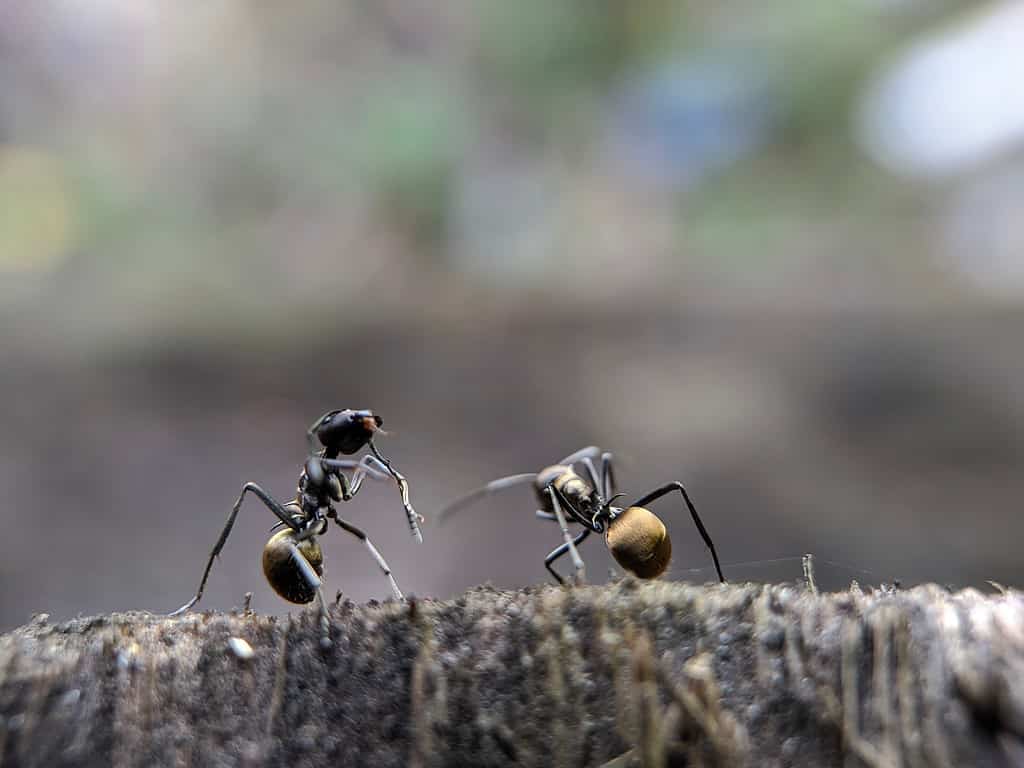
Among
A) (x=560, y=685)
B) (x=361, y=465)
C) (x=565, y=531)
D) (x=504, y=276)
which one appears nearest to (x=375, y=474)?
(x=361, y=465)

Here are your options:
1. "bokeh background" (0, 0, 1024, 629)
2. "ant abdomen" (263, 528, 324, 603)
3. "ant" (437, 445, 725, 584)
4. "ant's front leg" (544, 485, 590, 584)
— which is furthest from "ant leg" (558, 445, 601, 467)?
"bokeh background" (0, 0, 1024, 629)

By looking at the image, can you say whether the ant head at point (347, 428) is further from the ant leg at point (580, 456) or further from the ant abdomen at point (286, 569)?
the ant leg at point (580, 456)

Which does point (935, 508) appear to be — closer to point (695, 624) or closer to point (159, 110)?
point (695, 624)

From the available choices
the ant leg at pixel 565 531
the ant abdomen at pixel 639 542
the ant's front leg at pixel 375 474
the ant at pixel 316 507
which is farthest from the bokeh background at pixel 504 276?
the ant at pixel 316 507

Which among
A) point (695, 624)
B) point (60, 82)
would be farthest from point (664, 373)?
point (60, 82)

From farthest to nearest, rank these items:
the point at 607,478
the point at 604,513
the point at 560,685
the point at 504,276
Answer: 1. the point at 504,276
2. the point at 607,478
3. the point at 604,513
4. the point at 560,685

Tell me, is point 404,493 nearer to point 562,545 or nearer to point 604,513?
point 562,545

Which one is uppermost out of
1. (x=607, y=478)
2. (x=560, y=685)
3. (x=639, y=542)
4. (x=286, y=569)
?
(x=607, y=478)
